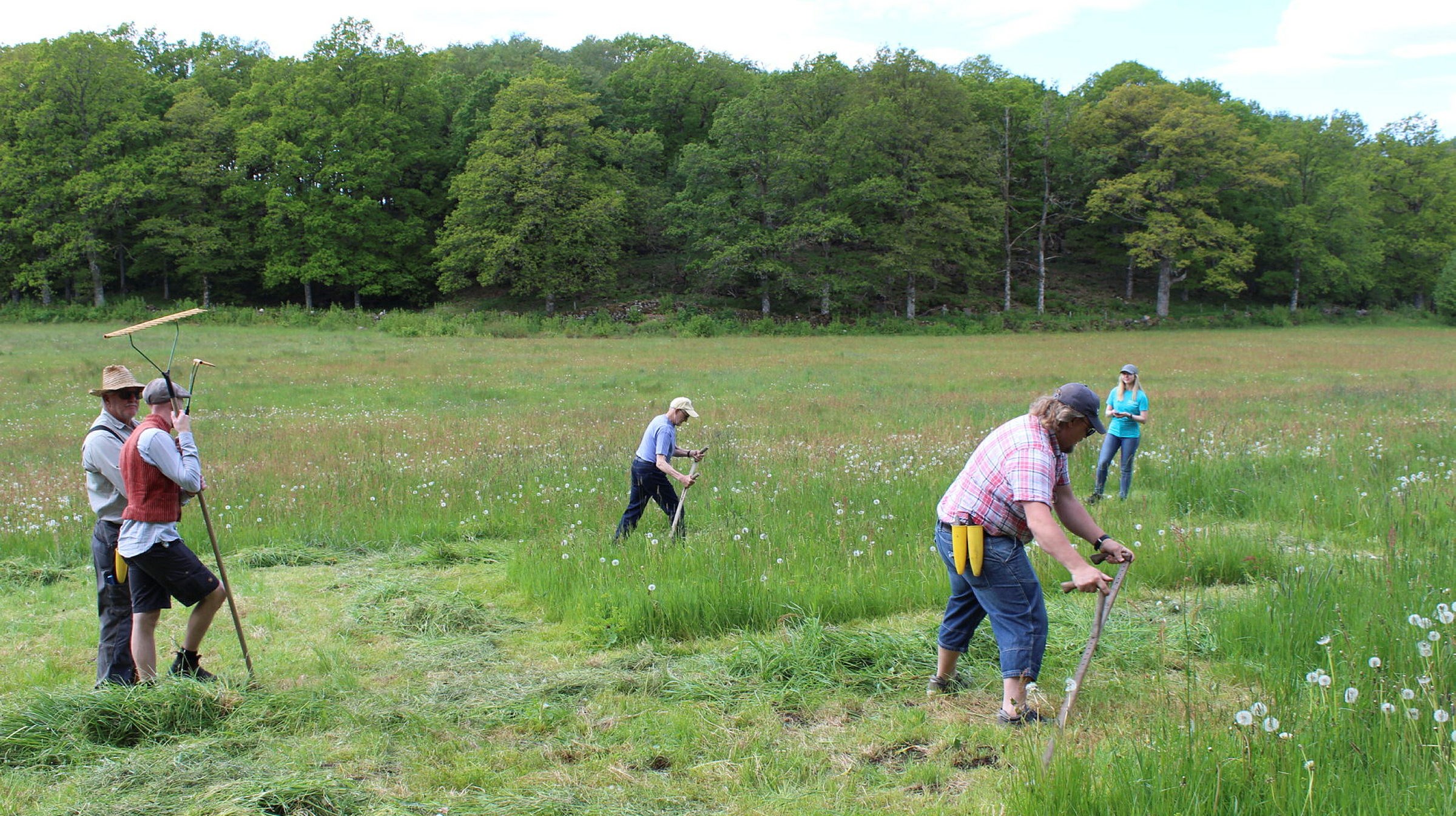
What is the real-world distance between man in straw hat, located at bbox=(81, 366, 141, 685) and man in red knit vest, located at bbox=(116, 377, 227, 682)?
84 mm

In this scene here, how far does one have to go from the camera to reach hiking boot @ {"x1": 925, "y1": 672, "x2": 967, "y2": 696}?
540 centimetres

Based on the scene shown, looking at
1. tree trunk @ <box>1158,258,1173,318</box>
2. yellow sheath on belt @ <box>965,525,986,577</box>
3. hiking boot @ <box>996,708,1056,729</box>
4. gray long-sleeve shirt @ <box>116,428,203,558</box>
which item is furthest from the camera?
tree trunk @ <box>1158,258,1173,318</box>

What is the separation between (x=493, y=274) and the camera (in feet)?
171

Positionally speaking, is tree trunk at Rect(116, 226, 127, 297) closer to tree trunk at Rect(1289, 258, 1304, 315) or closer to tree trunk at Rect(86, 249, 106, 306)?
tree trunk at Rect(86, 249, 106, 306)

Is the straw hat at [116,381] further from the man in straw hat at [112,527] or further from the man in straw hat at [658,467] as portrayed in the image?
the man in straw hat at [658,467]

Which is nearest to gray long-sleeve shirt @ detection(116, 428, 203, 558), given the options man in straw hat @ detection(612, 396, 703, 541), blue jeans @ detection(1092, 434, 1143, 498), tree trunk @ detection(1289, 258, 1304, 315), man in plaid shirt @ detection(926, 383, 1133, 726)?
man in straw hat @ detection(612, 396, 703, 541)

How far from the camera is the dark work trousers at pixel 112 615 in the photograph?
5656 mm

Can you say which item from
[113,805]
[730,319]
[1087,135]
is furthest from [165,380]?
[1087,135]

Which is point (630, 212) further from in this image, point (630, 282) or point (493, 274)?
point (493, 274)

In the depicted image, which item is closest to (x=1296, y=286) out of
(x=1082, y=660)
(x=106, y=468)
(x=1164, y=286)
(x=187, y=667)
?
(x=1164, y=286)

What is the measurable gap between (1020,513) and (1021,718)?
112cm

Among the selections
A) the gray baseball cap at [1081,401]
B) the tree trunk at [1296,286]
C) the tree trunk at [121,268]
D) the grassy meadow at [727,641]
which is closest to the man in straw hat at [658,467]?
the grassy meadow at [727,641]

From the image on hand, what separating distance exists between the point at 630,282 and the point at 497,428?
145 ft

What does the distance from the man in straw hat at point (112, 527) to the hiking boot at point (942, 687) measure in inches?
194
